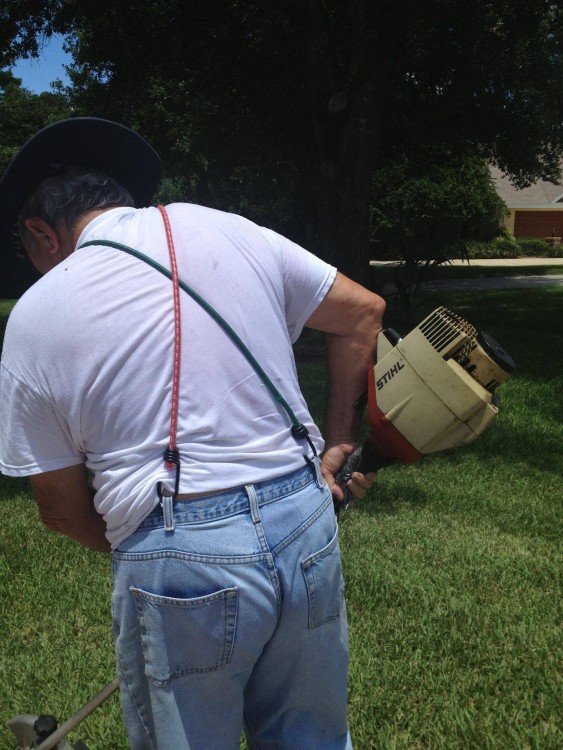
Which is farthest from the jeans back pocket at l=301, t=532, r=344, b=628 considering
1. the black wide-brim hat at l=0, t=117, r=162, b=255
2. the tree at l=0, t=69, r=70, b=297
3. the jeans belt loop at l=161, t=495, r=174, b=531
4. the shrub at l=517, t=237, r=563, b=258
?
the shrub at l=517, t=237, r=563, b=258

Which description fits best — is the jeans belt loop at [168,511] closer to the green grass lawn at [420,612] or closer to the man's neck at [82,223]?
the man's neck at [82,223]

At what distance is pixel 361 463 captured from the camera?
2.17 meters

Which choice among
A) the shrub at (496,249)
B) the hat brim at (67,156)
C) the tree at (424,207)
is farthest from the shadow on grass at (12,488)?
the shrub at (496,249)

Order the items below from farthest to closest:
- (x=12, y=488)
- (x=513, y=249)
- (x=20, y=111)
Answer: (x=20, y=111) → (x=513, y=249) → (x=12, y=488)

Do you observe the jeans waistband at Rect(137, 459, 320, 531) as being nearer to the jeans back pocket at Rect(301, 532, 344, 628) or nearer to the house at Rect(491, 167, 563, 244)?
the jeans back pocket at Rect(301, 532, 344, 628)

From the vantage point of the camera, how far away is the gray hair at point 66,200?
1.70 m

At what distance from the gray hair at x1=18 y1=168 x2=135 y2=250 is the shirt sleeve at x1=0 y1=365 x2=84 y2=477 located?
1.23 feet

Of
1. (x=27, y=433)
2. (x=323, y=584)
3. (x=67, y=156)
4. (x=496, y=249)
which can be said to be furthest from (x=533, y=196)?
(x=27, y=433)

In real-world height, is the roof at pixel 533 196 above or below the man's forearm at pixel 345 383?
below

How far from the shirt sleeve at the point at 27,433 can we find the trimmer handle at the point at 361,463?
0.86 meters

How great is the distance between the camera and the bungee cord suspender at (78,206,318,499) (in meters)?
1.48

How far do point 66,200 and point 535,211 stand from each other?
43.7 m

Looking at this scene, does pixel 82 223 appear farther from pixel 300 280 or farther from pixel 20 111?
pixel 20 111

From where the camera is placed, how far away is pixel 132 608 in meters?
1.55
